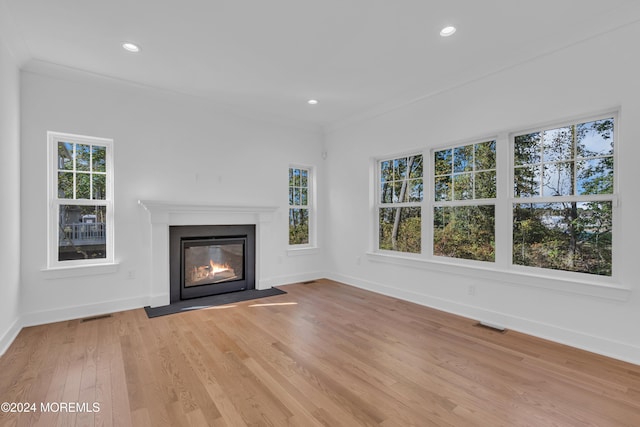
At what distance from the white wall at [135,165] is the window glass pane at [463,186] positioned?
277cm

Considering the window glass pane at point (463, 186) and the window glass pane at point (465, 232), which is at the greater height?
the window glass pane at point (463, 186)

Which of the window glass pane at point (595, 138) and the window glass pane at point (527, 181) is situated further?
the window glass pane at point (527, 181)

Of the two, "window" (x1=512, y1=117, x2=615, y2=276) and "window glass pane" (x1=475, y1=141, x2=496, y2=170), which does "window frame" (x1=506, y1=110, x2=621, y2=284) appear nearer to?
"window" (x1=512, y1=117, x2=615, y2=276)

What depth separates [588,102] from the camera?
2803mm

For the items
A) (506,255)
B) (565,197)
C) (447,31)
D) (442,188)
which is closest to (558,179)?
(565,197)

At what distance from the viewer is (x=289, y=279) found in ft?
17.7

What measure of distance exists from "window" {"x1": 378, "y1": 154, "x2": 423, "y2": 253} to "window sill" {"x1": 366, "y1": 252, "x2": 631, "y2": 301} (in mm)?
266

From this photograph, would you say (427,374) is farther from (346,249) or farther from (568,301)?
(346,249)

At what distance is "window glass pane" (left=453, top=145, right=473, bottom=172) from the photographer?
3821 mm

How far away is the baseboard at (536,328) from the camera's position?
→ 2622mm

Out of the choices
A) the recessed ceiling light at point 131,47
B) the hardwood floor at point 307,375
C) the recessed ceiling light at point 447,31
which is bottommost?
the hardwood floor at point 307,375

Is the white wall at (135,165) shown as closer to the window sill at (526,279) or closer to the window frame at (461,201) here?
the window sill at (526,279)

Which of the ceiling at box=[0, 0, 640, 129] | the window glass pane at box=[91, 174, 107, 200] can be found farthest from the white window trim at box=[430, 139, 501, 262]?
Answer: the window glass pane at box=[91, 174, 107, 200]

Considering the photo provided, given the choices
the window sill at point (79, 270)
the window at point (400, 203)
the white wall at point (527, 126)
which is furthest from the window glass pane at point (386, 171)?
the window sill at point (79, 270)
